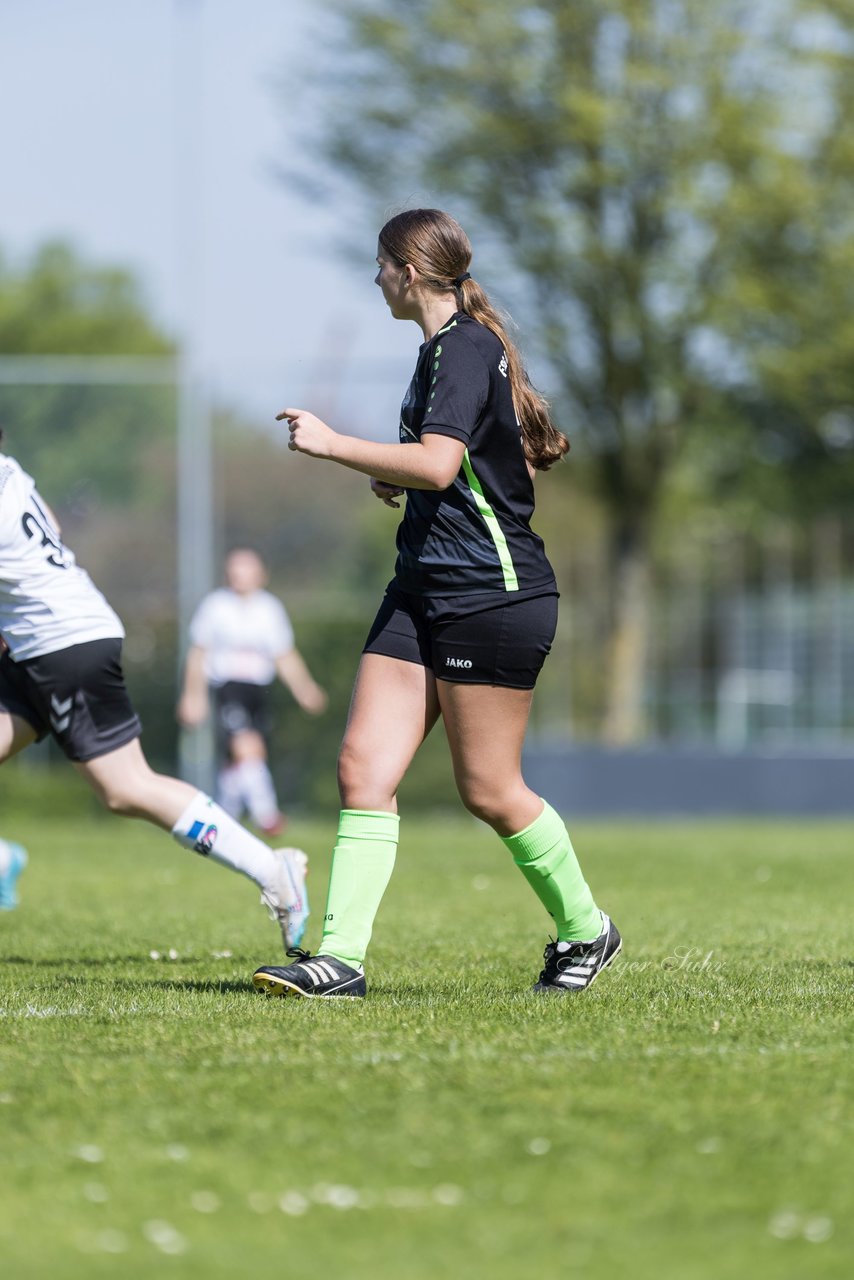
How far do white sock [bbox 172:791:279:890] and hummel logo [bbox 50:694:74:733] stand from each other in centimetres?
51

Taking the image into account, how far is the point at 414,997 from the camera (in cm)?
552

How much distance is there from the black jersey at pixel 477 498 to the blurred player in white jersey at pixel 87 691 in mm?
1528

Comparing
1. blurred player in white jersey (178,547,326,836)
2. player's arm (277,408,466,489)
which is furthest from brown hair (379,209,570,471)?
blurred player in white jersey (178,547,326,836)

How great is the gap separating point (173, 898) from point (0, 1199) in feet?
22.2

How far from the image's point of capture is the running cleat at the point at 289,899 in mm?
6434

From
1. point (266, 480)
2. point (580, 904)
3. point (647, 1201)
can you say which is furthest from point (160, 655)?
point (647, 1201)

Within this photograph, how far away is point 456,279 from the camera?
17.8 ft

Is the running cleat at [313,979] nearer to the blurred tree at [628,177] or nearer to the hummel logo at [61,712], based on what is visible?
the hummel logo at [61,712]

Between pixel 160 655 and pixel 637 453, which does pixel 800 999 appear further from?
pixel 637 453

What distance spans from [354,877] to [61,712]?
58.5 inches

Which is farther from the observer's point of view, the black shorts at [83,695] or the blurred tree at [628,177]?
the blurred tree at [628,177]

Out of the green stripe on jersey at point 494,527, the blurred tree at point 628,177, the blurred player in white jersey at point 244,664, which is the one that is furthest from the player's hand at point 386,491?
the blurred tree at point 628,177

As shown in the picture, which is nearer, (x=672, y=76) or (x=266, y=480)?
(x=266, y=480)

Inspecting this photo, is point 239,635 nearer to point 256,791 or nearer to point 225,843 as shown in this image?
point 256,791
